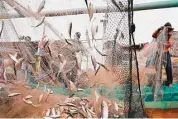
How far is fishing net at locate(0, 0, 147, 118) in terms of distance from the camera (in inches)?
140

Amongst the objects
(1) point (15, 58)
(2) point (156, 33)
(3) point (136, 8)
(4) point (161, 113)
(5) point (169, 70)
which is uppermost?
(3) point (136, 8)

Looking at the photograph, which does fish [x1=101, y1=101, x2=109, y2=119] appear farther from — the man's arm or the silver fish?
the man's arm

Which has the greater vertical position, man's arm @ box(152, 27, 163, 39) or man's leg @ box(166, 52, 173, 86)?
man's arm @ box(152, 27, 163, 39)

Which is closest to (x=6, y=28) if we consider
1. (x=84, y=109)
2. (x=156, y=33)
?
(x=84, y=109)

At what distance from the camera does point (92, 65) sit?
12.1ft

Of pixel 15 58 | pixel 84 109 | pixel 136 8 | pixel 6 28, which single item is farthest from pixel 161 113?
pixel 6 28

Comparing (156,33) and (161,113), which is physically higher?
(156,33)

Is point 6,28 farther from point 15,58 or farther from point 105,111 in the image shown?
point 105,111

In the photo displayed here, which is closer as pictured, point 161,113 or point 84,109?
point 84,109

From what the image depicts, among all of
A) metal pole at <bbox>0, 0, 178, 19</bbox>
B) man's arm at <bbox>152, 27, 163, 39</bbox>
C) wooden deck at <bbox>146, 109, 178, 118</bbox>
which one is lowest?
wooden deck at <bbox>146, 109, 178, 118</bbox>

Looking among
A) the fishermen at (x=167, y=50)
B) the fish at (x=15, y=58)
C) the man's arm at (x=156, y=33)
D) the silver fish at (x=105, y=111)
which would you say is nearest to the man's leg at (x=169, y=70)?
the fishermen at (x=167, y=50)

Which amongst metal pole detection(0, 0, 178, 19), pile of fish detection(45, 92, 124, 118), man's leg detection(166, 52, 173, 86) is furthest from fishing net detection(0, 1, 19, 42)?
man's leg detection(166, 52, 173, 86)

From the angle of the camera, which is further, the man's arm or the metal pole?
the man's arm

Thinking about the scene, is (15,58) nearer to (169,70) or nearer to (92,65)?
(92,65)
